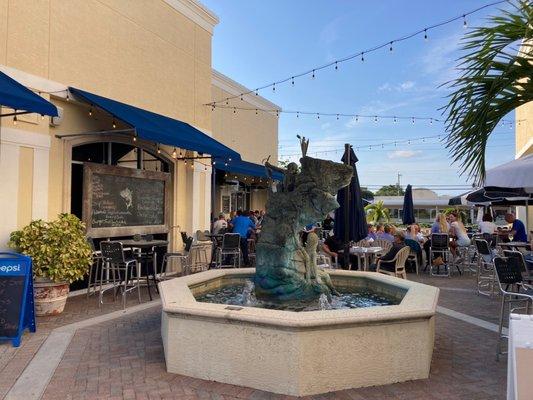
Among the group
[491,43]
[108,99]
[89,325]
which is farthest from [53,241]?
[491,43]

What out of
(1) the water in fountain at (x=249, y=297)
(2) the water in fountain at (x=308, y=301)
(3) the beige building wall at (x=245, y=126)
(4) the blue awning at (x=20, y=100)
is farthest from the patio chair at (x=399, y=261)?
(3) the beige building wall at (x=245, y=126)

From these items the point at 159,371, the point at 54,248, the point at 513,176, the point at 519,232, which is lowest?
the point at 159,371

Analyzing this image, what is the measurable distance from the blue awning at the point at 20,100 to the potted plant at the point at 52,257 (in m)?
1.75

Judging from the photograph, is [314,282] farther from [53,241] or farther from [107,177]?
[107,177]

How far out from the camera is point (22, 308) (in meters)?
4.95

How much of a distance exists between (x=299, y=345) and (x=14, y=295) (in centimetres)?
355

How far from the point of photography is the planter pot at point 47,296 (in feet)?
20.2

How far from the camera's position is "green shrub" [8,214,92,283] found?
20.4 feet

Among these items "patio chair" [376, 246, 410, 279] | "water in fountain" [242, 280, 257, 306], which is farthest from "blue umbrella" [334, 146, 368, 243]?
"water in fountain" [242, 280, 257, 306]

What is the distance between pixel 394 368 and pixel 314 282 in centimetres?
181

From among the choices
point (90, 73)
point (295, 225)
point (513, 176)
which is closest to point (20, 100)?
point (90, 73)

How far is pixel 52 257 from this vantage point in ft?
20.5

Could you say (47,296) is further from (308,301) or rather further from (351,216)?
(351,216)

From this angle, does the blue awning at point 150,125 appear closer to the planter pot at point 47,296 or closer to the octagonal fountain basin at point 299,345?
the planter pot at point 47,296
